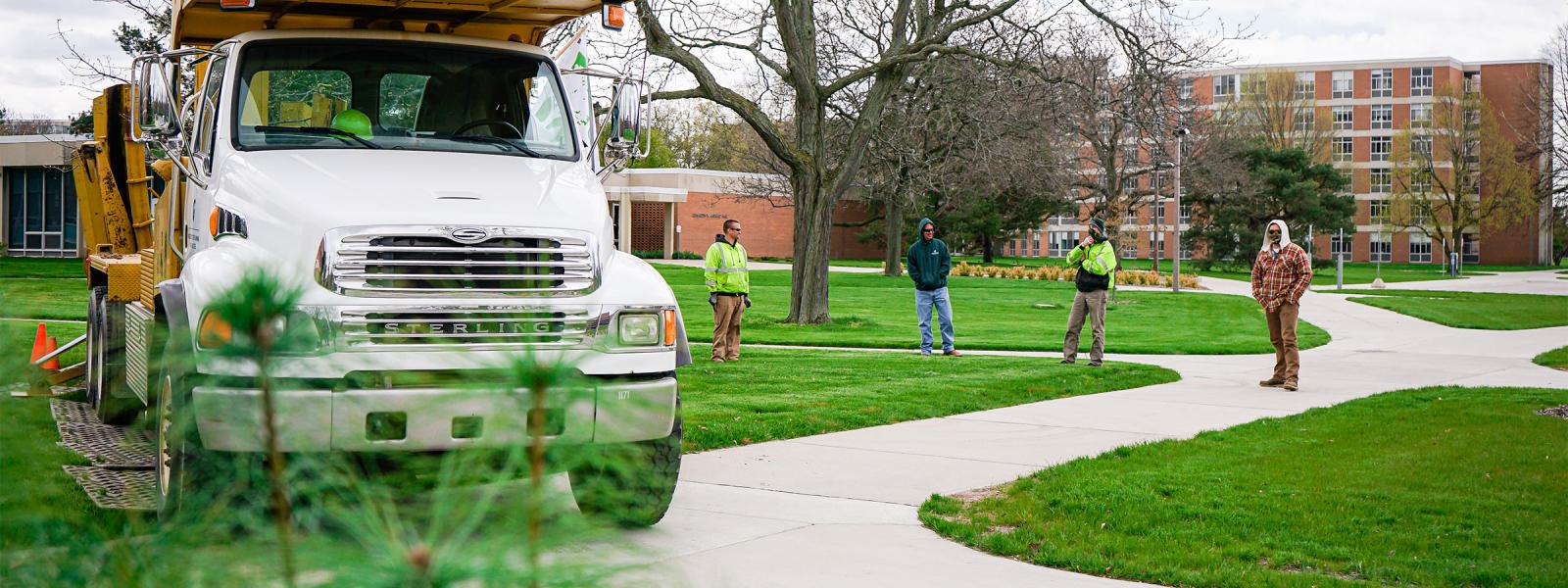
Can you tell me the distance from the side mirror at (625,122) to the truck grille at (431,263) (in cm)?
160

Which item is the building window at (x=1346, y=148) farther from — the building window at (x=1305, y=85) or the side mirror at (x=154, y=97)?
the side mirror at (x=154, y=97)

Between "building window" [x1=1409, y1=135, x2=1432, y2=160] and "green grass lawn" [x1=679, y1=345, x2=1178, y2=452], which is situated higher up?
"building window" [x1=1409, y1=135, x2=1432, y2=160]

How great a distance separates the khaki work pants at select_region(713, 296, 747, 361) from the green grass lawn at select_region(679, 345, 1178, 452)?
0.74 feet

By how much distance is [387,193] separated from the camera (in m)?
6.43

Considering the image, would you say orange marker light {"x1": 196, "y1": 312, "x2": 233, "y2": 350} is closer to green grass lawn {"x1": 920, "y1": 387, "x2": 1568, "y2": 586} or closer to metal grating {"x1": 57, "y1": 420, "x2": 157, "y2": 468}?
green grass lawn {"x1": 920, "y1": 387, "x2": 1568, "y2": 586}

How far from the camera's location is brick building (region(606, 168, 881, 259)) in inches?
2842

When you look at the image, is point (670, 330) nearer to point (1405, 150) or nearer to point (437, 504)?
point (437, 504)

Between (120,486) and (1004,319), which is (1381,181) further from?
(120,486)

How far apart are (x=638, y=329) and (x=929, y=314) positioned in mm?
12840

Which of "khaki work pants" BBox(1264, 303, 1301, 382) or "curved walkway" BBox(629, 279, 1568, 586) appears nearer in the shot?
"curved walkway" BBox(629, 279, 1568, 586)

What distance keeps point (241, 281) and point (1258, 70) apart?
101 meters

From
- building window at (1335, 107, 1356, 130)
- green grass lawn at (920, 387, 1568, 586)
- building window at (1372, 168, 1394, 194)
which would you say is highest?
building window at (1335, 107, 1356, 130)

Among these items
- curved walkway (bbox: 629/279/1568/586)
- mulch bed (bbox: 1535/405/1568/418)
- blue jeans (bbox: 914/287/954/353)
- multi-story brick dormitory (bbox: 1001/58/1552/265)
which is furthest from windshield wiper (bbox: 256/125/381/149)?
multi-story brick dormitory (bbox: 1001/58/1552/265)

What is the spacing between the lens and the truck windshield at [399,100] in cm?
715
